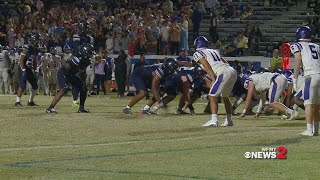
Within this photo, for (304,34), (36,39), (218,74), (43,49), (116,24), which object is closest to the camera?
(304,34)

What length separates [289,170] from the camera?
37.7 feet

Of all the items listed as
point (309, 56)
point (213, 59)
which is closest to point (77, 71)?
point (213, 59)

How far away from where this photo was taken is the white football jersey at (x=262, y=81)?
2105 cm

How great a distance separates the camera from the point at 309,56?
16.0m

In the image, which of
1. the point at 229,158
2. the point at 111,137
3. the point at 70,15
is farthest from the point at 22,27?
the point at 229,158

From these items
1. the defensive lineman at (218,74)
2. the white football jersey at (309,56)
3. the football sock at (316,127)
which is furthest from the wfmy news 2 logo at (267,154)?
the defensive lineman at (218,74)

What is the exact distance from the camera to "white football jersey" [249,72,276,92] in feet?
69.1

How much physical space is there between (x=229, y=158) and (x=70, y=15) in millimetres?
26350

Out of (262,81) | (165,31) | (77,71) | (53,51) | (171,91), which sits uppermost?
(77,71)

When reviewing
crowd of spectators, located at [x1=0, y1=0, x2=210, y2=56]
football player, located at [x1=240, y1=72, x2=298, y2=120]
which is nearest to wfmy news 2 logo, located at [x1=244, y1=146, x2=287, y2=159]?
football player, located at [x1=240, y1=72, x2=298, y2=120]

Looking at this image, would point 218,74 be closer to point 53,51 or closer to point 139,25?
point 53,51

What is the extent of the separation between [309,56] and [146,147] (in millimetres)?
3683

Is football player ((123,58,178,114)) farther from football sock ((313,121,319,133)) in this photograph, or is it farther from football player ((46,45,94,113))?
football sock ((313,121,319,133))

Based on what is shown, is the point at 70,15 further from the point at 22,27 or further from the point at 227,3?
the point at 227,3
